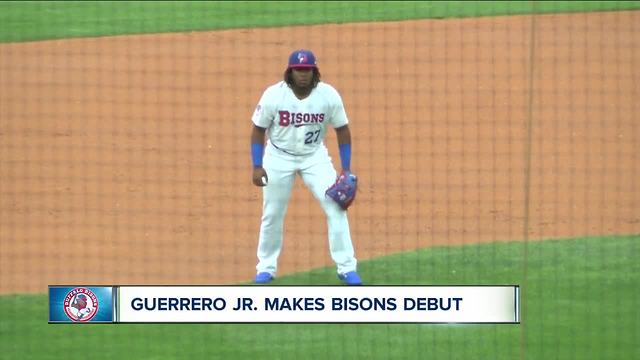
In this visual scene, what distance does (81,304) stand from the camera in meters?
8.83

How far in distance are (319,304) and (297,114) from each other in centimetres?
151

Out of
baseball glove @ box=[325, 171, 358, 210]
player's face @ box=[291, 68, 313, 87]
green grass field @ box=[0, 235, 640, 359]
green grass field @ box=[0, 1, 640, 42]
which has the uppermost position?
green grass field @ box=[0, 1, 640, 42]

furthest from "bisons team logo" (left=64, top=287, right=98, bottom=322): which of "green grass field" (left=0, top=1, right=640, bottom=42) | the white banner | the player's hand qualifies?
"green grass field" (left=0, top=1, right=640, bottom=42)

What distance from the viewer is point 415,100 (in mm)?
14047

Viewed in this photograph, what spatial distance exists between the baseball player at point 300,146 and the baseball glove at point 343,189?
0.04 metres

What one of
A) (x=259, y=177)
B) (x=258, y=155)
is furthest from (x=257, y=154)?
(x=259, y=177)

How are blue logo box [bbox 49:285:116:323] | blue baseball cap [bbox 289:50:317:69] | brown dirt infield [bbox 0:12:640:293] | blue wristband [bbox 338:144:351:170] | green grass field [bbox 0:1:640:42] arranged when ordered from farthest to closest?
green grass field [bbox 0:1:640:42], brown dirt infield [bbox 0:12:640:293], blue wristband [bbox 338:144:351:170], blue baseball cap [bbox 289:50:317:69], blue logo box [bbox 49:285:116:323]

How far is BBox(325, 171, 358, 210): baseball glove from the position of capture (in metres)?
9.62

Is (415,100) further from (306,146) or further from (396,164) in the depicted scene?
(306,146)

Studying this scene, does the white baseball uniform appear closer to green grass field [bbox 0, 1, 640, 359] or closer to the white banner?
green grass field [bbox 0, 1, 640, 359]

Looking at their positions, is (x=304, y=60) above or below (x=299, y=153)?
above

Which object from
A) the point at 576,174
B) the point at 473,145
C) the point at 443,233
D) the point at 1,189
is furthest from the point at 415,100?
the point at 1,189

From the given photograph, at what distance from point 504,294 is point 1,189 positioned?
191 inches

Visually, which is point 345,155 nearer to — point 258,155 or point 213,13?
point 258,155
